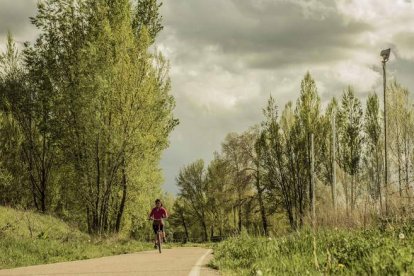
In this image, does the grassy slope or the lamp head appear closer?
the grassy slope

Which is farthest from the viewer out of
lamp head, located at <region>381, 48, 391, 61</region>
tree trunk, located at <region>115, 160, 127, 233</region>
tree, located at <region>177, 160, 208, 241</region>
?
tree, located at <region>177, 160, 208, 241</region>

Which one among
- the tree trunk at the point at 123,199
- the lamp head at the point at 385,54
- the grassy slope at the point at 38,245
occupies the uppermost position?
the lamp head at the point at 385,54

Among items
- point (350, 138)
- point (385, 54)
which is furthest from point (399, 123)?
point (385, 54)

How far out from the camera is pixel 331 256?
7547 mm

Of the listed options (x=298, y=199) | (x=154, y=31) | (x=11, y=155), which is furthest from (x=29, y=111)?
(x=298, y=199)

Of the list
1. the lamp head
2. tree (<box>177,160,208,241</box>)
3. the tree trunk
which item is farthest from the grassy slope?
tree (<box>177,160,208,241</box>)

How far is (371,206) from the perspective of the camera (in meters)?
13.3

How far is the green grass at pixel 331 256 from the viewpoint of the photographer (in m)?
5.71

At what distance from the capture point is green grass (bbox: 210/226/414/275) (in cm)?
571

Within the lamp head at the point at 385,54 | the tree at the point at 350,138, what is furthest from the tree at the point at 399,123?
the lamp head at the point at 385,54

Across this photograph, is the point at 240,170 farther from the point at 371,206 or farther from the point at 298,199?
the point at 371,206

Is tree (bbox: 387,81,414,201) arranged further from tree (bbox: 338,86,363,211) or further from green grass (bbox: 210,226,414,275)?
green grass (bbox: 210,226,414,275)

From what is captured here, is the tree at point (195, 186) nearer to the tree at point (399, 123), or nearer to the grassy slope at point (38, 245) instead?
the tree at point (399, 123)

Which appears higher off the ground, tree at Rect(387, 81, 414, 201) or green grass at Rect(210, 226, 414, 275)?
tree at Rect(387, 81, 414, 201)
